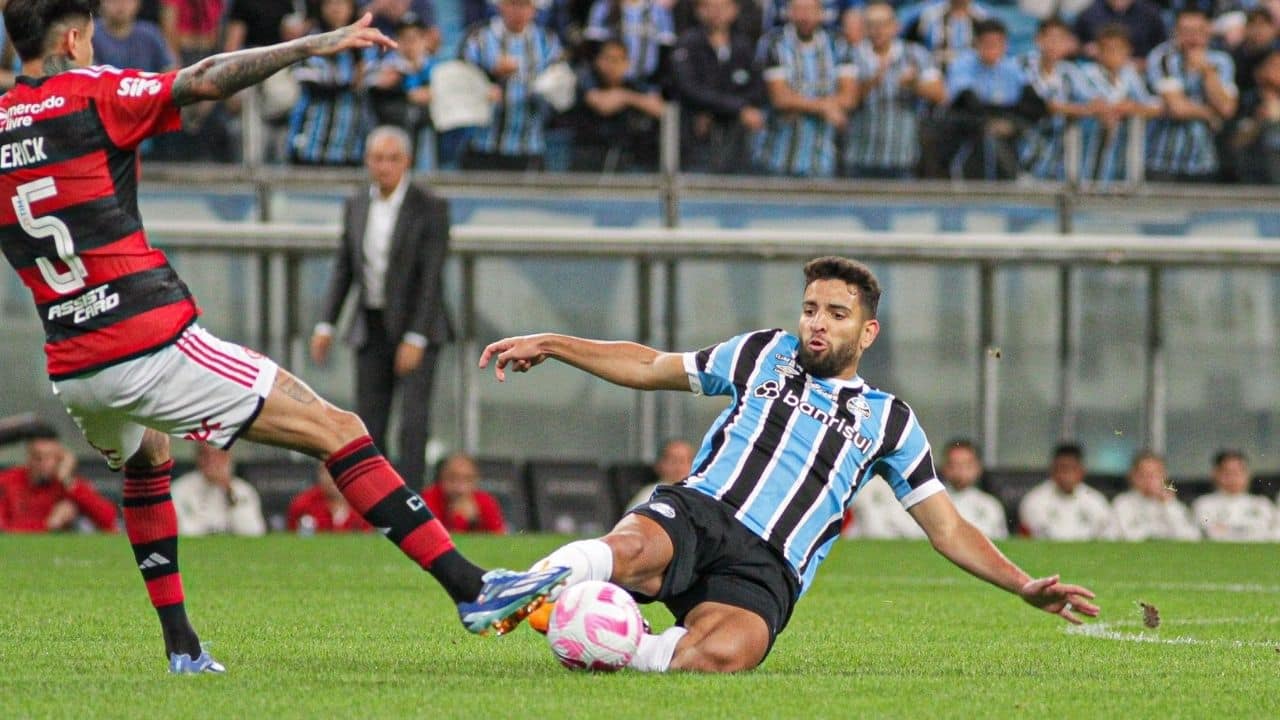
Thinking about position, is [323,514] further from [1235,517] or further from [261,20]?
[1235,517]

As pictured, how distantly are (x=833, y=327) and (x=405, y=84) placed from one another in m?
9.62

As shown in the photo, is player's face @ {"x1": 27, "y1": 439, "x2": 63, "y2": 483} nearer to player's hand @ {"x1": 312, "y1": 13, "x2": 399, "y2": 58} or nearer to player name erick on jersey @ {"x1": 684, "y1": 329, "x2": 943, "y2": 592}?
player name erick on jersey @ {"x1": 684, "y1": 329, "x2": 943, "y2": 592}

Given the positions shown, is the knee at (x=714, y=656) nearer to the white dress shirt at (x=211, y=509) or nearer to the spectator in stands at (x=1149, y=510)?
the white dress shirt at (x=211, y=509)

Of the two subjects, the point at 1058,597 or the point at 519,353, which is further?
the point at 519,353

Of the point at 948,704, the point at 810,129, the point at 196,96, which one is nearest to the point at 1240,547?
the point at 810,129

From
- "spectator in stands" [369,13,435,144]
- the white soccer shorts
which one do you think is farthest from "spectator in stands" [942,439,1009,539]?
the white soccer shorts

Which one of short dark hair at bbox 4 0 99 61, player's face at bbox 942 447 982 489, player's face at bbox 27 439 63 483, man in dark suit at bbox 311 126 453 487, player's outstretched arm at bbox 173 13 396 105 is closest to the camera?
player's outstretched arm at bbox 173 13 396 105

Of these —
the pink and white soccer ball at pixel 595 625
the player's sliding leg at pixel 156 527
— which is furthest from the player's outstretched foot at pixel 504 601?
the player's sliding leg at pixel 156 527

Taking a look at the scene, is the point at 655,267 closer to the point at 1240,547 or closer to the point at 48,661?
the point at 1240,547

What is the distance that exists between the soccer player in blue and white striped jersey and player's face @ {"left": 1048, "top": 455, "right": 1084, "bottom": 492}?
8.89 metres

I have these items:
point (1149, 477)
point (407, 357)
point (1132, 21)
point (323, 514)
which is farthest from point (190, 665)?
point (1132, 21)

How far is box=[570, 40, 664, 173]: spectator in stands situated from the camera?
621 inches

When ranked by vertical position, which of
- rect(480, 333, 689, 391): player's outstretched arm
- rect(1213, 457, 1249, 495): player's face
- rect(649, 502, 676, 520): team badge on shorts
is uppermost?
rect(480, 333, 689, 391): player's outstretched arm

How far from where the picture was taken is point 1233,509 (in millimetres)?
15508
